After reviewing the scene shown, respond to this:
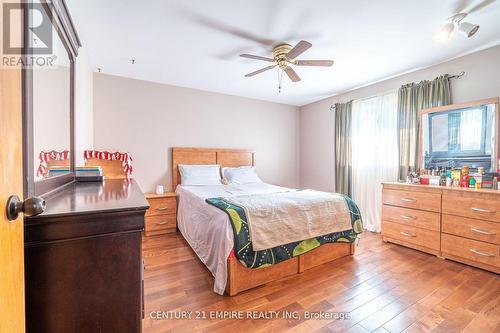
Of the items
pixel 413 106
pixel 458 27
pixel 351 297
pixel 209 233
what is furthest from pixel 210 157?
pixel 458 27

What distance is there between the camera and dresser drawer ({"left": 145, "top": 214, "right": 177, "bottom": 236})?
10.1 ft

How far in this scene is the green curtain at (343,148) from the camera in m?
3.78

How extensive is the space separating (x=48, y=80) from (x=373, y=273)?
2.81 meters

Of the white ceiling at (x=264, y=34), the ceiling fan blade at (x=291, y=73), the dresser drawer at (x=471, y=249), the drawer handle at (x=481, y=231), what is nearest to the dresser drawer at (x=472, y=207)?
the drawer handle at (x=481, y=231)

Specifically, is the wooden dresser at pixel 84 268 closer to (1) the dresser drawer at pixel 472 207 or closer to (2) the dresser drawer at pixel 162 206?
(2) the dresser drawer at pixel 162 206

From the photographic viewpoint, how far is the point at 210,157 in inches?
153

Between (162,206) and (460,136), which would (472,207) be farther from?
(162,206)

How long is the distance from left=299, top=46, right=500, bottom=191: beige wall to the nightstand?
2.86m

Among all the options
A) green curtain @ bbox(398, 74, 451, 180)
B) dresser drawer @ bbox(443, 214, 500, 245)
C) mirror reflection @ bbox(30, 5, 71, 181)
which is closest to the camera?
mirror reflection @ bbox(30, 5, 71, 181)

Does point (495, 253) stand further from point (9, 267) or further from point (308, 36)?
point (9, 267)

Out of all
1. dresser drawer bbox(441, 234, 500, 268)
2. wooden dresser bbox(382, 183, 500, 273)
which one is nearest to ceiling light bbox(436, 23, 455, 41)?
wooden dresser bbox(382, 183, 500, 273)

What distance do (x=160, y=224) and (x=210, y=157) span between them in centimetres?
138

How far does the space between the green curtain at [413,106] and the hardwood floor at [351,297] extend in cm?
129

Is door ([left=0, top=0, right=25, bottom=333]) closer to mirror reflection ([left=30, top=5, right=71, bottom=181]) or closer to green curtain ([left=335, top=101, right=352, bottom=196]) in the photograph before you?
mirror reflection ([left=30, top=5, right=71, bottom=181])
